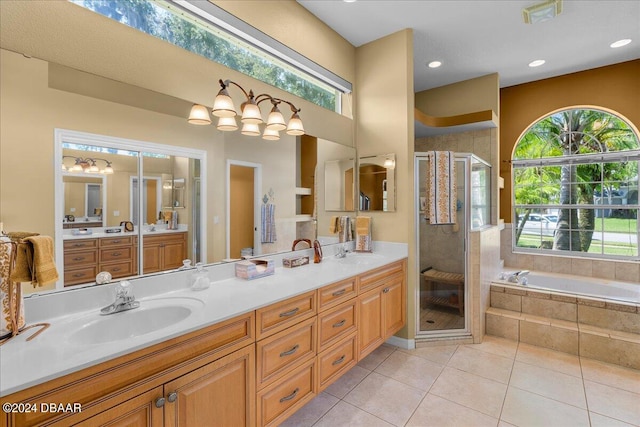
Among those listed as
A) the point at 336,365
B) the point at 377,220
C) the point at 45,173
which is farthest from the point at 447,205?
the point at 45,173

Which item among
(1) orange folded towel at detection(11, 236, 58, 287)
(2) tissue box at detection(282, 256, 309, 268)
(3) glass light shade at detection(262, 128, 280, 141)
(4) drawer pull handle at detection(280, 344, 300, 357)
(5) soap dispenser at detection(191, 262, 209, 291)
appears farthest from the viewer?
(2) tissue box at detection(282, 256, 309, 268)

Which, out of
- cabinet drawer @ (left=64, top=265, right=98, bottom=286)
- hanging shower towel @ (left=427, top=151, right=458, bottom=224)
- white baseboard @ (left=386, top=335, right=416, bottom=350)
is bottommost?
Answer: white baseboard @ (left=386, top=335, right=416, bottom=350)

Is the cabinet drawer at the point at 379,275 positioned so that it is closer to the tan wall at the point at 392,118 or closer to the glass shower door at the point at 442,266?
the tan wall at the point at 392,118

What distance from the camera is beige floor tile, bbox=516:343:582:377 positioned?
2429mm

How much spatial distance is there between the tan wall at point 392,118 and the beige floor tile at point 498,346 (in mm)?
696

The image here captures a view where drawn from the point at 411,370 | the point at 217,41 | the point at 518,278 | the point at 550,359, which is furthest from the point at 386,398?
the point at 217,41

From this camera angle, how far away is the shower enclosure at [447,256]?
9.64 feet

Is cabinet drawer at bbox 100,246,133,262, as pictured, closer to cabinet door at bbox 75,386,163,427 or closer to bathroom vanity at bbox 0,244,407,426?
bathroom vanity at bbox 0,244,407,426

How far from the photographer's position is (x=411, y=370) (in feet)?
8.01

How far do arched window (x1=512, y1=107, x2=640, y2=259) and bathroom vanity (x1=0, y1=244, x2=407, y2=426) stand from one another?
337 cm

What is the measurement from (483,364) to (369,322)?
3.73 feet

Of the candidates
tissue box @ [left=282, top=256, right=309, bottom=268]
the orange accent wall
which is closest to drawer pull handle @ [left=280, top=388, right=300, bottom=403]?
tissue box @ [left=282, top=256, right=309, bottom=268]

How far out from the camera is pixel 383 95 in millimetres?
2957

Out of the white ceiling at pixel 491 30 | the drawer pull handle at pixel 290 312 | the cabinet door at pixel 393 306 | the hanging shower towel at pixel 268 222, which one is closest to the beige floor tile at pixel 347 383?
the cabinet door at pixel 393 306
